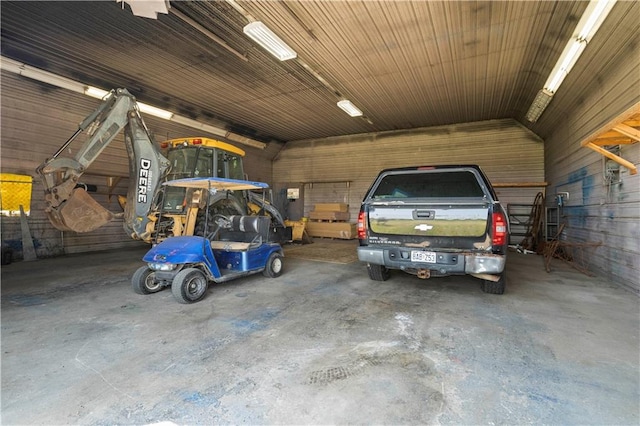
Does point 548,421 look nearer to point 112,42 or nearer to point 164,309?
point 164,309

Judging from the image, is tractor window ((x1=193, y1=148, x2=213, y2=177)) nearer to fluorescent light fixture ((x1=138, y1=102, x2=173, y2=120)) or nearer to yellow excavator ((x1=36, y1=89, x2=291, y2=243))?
yellow excavator ((x1=36, y1=89, x2=291, y2=243))

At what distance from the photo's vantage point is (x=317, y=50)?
228 inches

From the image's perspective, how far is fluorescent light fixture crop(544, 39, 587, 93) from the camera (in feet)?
14.7

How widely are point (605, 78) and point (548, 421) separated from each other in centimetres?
566

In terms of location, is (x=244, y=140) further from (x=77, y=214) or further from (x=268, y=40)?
(x=77, y=214)

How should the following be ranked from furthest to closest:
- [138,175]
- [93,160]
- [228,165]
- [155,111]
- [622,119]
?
[155,111], [228,165], [138,175], [93,160], [622,119]

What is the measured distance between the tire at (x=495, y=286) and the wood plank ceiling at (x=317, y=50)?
3569mm

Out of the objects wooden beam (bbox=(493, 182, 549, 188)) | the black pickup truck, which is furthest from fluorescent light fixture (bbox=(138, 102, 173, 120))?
wooden beam (bbox=(493, 182, 549, 188))

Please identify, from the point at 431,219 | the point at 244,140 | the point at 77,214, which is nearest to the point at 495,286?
the point at 431,219

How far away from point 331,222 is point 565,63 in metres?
8.64

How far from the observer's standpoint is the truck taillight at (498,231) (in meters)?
3.66

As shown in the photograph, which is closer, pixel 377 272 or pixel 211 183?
pixel 211 183

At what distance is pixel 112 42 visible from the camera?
17.6 ft

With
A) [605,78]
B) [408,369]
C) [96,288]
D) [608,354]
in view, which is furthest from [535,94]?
[96,288]
